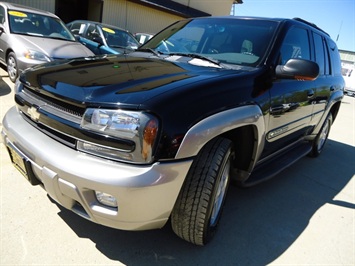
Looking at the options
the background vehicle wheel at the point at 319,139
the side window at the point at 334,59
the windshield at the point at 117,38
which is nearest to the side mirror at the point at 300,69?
the side window at the point at 334,59

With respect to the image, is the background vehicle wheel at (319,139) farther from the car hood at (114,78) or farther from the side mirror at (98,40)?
the side mirror at (98,40)

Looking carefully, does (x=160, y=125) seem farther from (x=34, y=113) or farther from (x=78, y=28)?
(x=78, y=28)

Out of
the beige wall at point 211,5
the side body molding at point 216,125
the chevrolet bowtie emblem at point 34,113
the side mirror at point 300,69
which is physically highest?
the beige wall at point 211,5

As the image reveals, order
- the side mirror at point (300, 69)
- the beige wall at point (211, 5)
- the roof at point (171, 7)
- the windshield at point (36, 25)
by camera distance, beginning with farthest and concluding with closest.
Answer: the beige wall at point (211, 5) < the roof at point (171, 7) < the windshield at point (36, 25) < the side mirror at point (300, 69)

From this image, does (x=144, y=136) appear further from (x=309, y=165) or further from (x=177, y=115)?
(x=309, y=165)

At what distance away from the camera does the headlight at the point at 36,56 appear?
539cm

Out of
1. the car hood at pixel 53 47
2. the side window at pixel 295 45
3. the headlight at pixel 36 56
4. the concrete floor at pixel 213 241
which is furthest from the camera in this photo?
the car hood at pixel 53 47

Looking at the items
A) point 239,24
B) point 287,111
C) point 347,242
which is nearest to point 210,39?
point 239,24

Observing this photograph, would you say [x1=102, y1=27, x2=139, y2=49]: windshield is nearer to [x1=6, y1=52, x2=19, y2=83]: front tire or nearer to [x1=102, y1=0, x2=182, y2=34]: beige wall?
[x1=6, y1=52, x2=19, y2=83]: front tire

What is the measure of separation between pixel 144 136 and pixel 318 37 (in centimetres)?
322

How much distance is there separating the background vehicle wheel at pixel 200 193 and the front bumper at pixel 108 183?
0.59 ft

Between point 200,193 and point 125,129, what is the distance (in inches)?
27.2

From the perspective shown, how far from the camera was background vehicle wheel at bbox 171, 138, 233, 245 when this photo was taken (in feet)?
6.38

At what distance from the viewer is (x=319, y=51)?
3.80 metres
